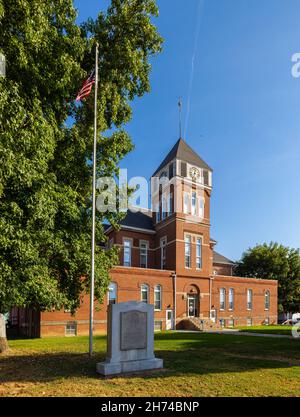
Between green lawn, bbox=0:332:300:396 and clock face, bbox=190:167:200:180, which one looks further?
clock face, bbox=190:167:200:180

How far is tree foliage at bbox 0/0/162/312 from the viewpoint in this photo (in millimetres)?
13531

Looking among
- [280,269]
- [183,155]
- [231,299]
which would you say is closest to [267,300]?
[231,299]

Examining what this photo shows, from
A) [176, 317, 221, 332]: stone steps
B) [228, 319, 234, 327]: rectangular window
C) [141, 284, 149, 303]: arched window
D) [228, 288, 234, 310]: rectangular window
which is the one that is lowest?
[228, 319, 234, 327]: rectangular window

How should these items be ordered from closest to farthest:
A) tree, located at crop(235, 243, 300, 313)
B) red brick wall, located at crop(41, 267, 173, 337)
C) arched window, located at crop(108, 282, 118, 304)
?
red brick wall, located at crop(41, 267, 173, 337)
arched window, located at crop(108, 282, 118, 304)
tree, located at crop(235, 243, 300, 313)

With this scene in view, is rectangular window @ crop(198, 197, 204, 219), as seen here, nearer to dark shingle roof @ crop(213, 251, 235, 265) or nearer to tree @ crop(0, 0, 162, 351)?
dark shingle roof @ crop(213, 251, 235, 265)

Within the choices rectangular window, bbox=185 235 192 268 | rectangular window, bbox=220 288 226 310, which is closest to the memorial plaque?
rectangular window, bbox=185 235 192 268

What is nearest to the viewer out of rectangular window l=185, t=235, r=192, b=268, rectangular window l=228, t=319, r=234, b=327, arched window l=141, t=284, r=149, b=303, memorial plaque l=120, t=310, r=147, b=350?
memorial plaque l=120, t=310, r=147, b=350

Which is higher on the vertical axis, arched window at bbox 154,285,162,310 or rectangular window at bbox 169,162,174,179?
rectangular window at bbox 169,162,174,179

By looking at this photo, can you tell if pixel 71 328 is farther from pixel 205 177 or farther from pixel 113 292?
pixel 205 177
